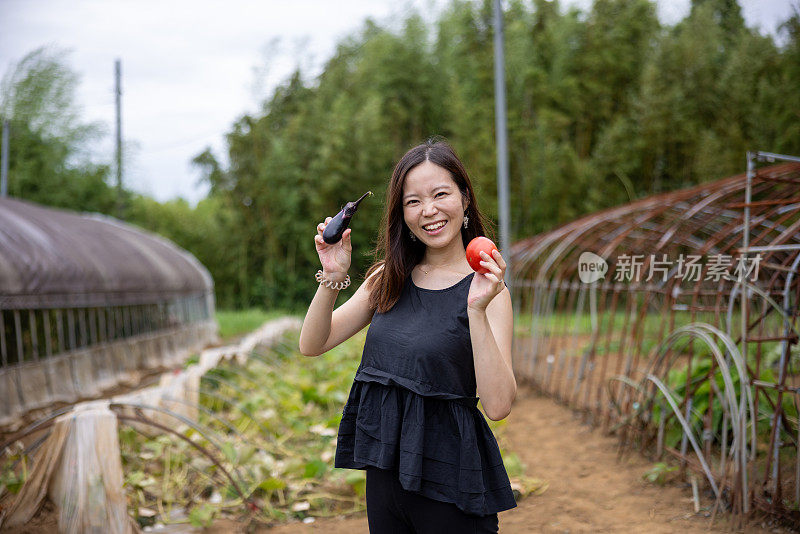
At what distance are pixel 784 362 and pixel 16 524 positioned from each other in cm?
303

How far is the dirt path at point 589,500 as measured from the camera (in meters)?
3.00

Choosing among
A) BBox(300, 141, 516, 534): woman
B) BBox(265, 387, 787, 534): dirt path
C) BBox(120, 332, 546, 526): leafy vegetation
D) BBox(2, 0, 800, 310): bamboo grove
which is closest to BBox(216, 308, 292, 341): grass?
BBox(2, 0, 800, 310): bamboo grove

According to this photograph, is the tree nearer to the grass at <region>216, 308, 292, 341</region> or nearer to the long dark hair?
the grass at <region>216, 308, 292, 341</region>

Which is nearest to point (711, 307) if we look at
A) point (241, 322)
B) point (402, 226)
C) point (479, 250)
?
point (402, 226)

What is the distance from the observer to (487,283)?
1.28 metres

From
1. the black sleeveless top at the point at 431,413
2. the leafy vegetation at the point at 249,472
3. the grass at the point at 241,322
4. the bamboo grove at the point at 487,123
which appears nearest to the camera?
the black sleeveless top at the point at 431,413

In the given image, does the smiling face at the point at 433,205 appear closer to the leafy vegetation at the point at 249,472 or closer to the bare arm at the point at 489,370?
the bare arm at the point at 489,370

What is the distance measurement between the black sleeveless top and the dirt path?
184 cm

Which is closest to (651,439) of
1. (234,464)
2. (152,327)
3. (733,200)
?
(733,200)

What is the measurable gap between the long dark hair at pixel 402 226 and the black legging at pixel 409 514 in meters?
0.38

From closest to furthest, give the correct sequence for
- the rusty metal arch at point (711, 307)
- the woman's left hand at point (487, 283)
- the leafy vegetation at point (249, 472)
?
the woman's left hand at point (487, 283), the rusty metal arch at point (711, 307), the leafy vegetation at point (249, 472)

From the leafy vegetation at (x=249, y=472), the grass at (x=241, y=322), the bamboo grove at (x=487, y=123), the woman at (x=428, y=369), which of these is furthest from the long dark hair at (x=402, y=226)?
the grass at (x=241, y=322)

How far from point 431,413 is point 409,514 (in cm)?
22

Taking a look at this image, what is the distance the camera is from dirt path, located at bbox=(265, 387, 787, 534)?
2996 mm
